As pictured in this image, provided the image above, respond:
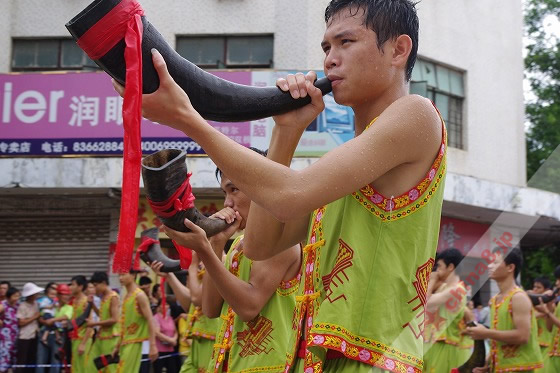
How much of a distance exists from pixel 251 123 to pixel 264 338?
33.7 ft

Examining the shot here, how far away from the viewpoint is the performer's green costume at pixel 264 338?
12.8ft

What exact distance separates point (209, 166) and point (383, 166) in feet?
40.4

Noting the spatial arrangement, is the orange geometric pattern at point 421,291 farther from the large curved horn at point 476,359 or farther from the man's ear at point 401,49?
the large curved horn at point 476,359

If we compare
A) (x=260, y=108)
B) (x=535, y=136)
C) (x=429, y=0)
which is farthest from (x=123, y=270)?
(x=535, y=136)

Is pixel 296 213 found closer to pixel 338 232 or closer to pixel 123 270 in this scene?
pixel 338 232

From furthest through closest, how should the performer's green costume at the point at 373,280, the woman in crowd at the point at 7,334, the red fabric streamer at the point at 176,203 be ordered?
1. the woman in crowd at the point at 7,334
2. the red fabric streamer at the point at 176,203
3. the performer's green costume at the point at 373,280

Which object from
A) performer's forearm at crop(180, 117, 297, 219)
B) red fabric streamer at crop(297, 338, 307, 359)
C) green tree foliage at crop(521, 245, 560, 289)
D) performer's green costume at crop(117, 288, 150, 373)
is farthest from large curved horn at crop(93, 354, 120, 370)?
green tree foliage at crop(521, 245, 560, 289)

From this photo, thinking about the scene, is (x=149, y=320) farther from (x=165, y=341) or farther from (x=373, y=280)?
(x=373, y=280)

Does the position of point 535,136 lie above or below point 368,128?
above

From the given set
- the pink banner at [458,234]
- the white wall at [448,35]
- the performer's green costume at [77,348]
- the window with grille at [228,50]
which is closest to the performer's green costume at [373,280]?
the performer's green costume at [77,348]

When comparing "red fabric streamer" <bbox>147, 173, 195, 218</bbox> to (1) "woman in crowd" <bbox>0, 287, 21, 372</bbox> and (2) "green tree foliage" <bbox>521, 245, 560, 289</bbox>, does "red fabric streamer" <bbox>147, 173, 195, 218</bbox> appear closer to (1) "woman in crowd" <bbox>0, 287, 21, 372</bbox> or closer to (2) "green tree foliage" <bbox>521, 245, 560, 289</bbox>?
(1) "woman in crowd" <bbox>0, 287, 21, 372</bbox>

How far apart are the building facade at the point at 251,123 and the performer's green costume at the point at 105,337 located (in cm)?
367

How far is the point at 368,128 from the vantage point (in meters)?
2.31

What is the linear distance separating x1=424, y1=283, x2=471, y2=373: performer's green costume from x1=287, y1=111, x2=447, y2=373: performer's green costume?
7044 mm
